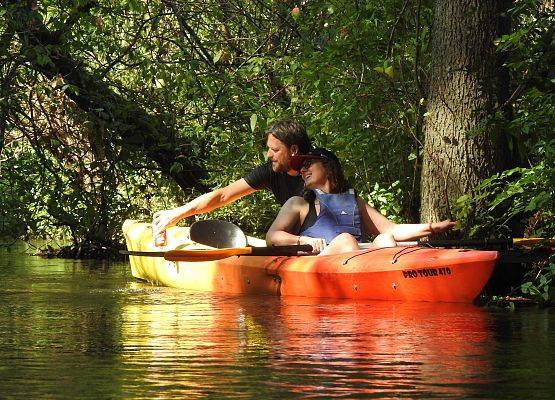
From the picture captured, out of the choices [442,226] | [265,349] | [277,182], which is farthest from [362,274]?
[265,349]

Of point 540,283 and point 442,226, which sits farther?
point 442,226

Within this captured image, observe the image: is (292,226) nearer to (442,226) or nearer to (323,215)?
(323,215)

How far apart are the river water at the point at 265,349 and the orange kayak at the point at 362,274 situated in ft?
0.48

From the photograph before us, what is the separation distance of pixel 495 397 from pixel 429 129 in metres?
5.91

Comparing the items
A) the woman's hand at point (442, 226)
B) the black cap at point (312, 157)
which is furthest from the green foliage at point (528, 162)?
the black cap at point (312, 157)

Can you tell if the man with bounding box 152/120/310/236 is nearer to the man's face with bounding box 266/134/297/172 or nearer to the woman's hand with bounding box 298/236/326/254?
the man's face with bounding box 266/134/297/172

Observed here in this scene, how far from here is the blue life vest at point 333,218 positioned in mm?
9391

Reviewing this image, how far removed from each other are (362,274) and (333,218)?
36.8 inches

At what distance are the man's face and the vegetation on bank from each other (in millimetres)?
1101

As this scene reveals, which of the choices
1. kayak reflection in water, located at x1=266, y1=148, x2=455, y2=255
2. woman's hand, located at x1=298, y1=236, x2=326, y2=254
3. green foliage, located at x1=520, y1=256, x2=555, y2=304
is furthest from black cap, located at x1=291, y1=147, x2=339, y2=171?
green foliage, located at x1=520, y1=256, x2=555, y2=304

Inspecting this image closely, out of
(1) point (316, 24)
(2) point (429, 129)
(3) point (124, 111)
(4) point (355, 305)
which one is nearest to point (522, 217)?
(2) point (429, 129)

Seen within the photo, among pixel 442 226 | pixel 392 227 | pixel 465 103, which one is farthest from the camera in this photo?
pixel 465 103

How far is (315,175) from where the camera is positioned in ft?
31.2

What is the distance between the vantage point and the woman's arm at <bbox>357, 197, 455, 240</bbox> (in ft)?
30.0
